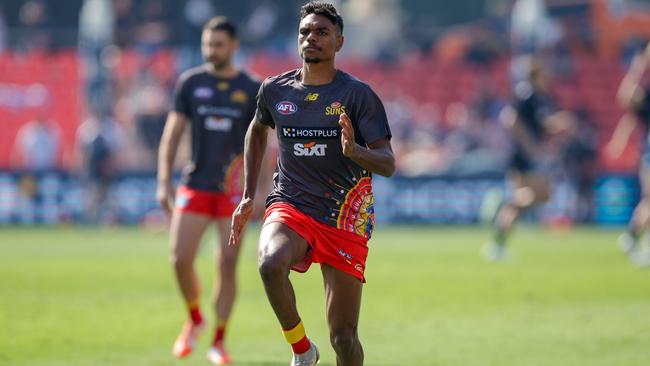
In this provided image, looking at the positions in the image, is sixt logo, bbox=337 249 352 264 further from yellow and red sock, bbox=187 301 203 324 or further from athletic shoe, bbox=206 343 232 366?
yellow and red sock, bbox=187 301 203 324

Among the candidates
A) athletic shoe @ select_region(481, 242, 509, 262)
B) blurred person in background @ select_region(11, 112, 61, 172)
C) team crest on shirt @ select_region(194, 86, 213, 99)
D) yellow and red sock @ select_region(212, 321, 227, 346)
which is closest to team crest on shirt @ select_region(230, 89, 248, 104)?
team crest on shirt @ select_region(194, 86, 213, 99)

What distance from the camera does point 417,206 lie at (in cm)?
2958

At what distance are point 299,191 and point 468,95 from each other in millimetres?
27475

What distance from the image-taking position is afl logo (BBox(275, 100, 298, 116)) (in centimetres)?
704

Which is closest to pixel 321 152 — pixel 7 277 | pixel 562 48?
pixel 7 277

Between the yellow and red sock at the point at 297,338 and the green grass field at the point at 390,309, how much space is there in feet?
7.41

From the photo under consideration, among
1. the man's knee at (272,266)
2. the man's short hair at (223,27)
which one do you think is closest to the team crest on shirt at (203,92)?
the man's short hair at (223,27)

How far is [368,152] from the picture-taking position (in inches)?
263

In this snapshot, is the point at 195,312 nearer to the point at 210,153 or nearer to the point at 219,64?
the point at 210,153

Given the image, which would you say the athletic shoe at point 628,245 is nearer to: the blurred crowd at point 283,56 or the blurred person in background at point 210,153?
the blurred crowd at point 283,56

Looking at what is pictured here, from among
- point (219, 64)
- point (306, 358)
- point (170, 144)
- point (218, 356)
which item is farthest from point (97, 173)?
point (306, 358)

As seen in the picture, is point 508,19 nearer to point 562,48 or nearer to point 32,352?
point 562,48

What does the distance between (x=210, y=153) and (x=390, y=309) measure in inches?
143

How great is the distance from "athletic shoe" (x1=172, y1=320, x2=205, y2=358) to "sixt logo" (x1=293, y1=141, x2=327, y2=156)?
10.1ft
